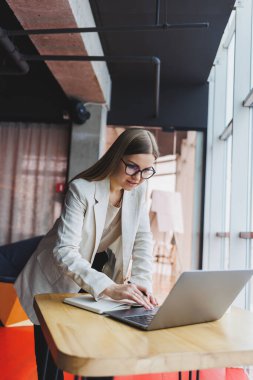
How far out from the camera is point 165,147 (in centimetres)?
1123

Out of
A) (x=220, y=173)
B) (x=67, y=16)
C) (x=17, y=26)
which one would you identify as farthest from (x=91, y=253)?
(x=220, y=173)

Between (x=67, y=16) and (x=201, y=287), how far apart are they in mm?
2929

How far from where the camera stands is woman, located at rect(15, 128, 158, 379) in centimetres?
160

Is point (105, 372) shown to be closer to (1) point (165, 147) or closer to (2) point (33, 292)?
(2) point (33, 292)

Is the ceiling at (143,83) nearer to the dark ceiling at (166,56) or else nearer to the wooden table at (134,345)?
the dark ceiling at (166,56)

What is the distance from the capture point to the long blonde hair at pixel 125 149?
1625mm

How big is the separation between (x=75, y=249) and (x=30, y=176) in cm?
458

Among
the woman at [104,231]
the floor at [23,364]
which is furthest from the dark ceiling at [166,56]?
the floor at [23,364]

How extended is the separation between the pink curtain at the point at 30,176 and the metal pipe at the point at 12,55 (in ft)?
5.07

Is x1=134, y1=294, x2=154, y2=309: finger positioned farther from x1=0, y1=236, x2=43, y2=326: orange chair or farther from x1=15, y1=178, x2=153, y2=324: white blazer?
x1=0, y1=236, x2=43, y2=326: orange chair

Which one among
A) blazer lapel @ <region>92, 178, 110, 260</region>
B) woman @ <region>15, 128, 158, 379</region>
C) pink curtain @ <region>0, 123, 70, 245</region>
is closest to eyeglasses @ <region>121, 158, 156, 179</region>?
woman @ <region>15, 128, 158, 379</region>

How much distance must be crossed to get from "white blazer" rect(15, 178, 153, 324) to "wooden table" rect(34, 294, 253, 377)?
1.38 feet

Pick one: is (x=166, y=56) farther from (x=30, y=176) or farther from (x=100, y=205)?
(x=100, y=205)

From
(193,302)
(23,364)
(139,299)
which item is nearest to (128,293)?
(139,299)
